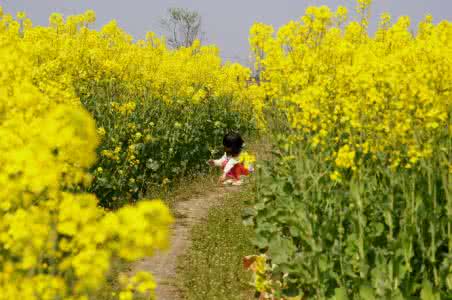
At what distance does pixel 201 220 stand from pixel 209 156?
4.23 meters

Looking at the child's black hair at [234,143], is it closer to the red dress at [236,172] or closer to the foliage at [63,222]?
the red dress at [236,172]

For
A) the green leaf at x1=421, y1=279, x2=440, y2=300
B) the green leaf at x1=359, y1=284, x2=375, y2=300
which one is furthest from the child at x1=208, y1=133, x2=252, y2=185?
the green leaf at x1=421, y1=279, x2=440, y2=300

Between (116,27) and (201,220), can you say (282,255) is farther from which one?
(116,27)

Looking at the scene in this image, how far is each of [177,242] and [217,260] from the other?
1080 mm

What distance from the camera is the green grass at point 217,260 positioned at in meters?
5.55

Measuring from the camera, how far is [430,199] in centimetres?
392

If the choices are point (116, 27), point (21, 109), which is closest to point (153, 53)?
point (116, 27)

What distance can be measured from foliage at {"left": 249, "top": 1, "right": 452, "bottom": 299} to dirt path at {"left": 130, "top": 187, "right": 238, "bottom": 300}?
1.33 m

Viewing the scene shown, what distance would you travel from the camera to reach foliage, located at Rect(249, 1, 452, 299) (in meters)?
3.66

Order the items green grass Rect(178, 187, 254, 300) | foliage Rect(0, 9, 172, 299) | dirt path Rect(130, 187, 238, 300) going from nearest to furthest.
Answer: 1. foliage Rect(0, 9, 172, 299)
2. green grass Rect(178, 187, 254, 300)
3. dirt path Rect(130, 187, 238, 300)

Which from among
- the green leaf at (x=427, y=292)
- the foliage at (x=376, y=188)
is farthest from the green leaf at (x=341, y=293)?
the green leaf at (x=427, y=292)

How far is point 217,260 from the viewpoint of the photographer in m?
6.33

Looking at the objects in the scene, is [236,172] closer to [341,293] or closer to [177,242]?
[177,242]

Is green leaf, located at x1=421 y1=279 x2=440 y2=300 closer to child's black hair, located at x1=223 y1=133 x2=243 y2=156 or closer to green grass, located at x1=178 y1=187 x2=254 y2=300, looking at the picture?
green grass, located at x1=178 y1=187 x2=254 y2=300
